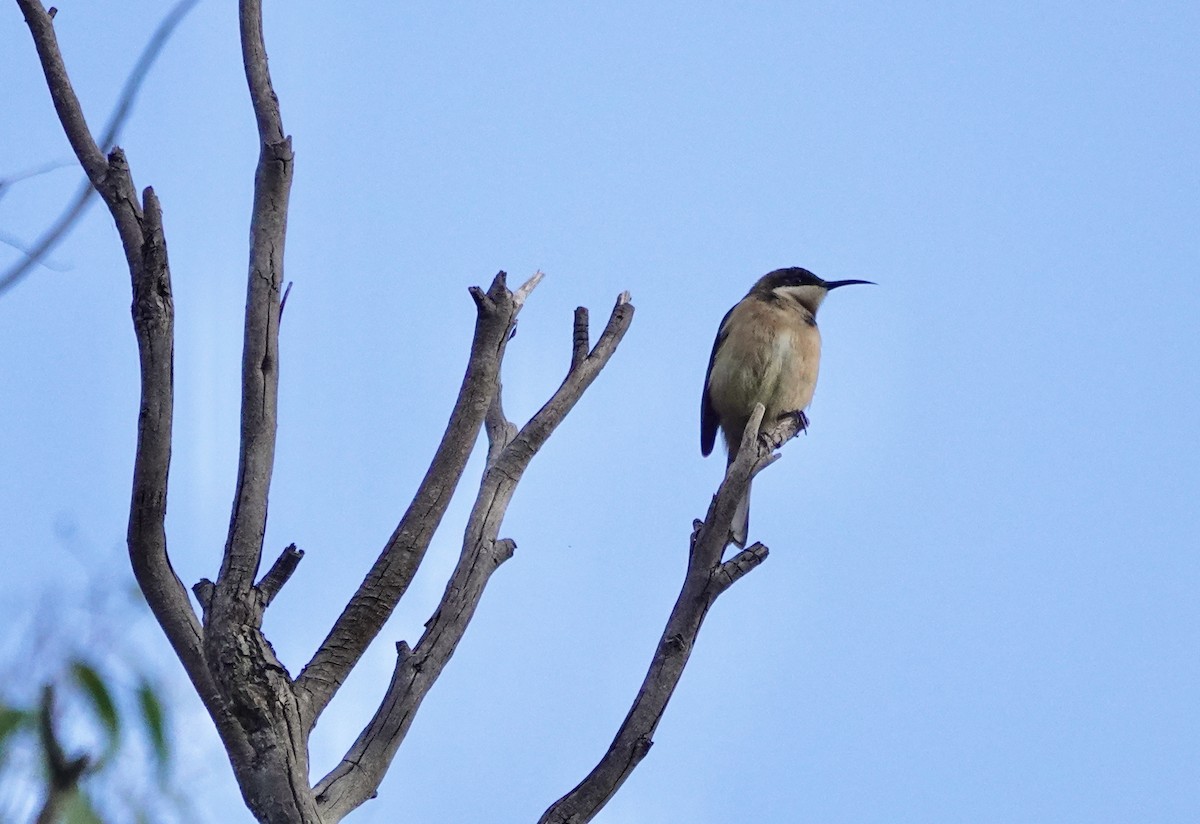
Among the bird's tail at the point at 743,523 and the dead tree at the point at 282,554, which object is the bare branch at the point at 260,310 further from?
the bird's tail at the point at 743,523

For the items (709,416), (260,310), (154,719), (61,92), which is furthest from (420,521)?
(709,416)

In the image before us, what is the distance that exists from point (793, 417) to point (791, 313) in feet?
2.57

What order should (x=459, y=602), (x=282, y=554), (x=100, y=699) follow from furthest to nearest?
1. (x=459, y=602)
2. (x=282, y=554)
3. (x=100, y=699)

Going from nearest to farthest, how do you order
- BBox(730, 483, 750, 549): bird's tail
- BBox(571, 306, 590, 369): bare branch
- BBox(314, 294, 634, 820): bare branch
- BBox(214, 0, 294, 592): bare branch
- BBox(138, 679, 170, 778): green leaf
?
BBox(138, 679, 170, 778): green leaf, BBox(214, 0, 294, 592): bare branch, BBox(314, 294, 634, 820): bare branch, BBox(571, 306, 590, 369): bare branch, BBox(730, 483, 750, 549): bird's tail

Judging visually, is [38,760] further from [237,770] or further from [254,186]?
[254,186]

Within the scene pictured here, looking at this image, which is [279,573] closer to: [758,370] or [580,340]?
[580,340]

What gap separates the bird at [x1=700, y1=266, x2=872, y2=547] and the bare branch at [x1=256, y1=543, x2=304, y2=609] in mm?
3473

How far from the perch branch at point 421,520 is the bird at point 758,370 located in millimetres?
2957

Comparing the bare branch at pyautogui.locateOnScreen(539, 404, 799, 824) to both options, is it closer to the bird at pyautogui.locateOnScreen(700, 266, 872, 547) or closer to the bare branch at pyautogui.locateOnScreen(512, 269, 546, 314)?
the bare branch at pyautogui.locateOnScreen(512, 269, 546, 314)

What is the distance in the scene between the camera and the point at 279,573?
131 inches

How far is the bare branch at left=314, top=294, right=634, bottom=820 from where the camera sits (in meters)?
3.55

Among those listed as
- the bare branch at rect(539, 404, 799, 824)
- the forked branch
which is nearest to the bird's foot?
the bare branch at rect(539, 404, 799, 824)

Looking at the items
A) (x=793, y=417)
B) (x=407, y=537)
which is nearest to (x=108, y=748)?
(x=407, y=537)

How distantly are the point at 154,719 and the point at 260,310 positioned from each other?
151cm
